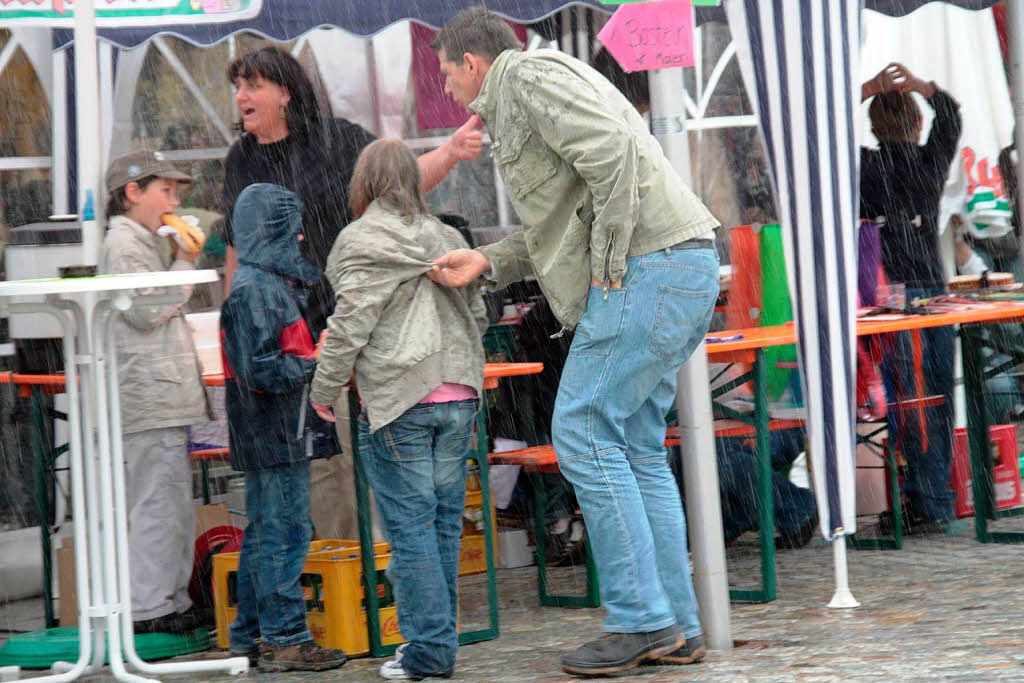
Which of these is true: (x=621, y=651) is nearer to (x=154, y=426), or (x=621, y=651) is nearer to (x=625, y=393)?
(x=625, y=393)

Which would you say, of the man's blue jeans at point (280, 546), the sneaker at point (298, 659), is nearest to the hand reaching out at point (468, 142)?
the man's blue jeans at point (280, 546)

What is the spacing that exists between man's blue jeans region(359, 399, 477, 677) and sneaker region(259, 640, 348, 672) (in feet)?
1.32

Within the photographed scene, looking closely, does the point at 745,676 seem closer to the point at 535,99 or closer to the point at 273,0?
the point at 535,99

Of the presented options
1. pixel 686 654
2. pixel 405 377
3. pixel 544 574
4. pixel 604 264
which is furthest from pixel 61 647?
pixel 604 264

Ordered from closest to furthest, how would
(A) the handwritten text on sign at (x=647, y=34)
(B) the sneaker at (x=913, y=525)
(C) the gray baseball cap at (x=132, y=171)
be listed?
(A) the handwritten text on sign at (x=647, y=34) → (C) the gray baseball cap at (x=132, y=171) → (B) the sneaker at (x=913, y=525)

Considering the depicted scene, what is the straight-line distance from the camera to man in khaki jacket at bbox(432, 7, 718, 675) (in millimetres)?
4398

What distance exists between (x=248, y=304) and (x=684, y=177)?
1531mm

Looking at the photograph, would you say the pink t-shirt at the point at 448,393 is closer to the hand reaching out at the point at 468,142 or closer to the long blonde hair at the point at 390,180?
the long blonde hair at the point at 390,180

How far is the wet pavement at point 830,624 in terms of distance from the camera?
15.0 ft

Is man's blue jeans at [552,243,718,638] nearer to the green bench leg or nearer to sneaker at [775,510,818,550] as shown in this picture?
the green bench leg

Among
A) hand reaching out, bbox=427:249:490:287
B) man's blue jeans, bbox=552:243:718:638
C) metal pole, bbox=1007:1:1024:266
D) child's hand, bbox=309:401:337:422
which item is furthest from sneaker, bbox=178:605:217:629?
metal pole, bbox=1007:1:1024:266


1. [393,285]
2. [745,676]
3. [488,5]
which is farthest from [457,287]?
[488,5]

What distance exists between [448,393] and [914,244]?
3.62 metres

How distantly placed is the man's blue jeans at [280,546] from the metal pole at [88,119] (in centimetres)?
99
